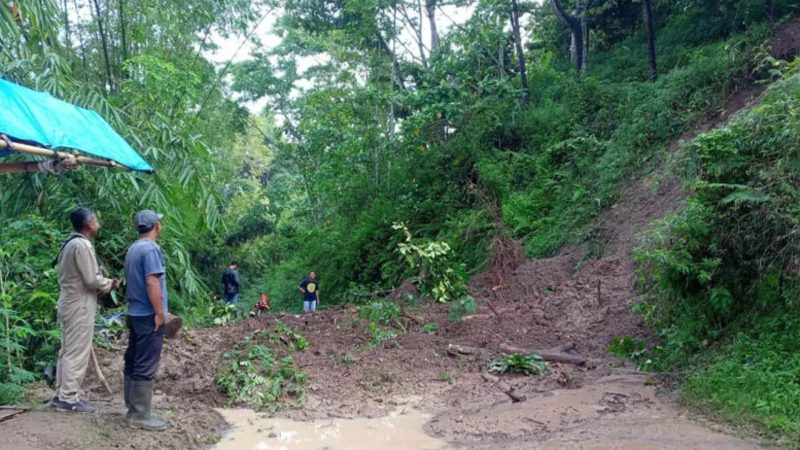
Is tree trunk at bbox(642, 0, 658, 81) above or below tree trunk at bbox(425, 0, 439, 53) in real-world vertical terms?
below

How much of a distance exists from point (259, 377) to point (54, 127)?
10.6 ft

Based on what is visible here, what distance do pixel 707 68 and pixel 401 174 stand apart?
25.8 feet

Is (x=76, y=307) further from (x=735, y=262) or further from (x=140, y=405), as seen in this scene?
(x=735, y=262)

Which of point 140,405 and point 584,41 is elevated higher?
point 584,41

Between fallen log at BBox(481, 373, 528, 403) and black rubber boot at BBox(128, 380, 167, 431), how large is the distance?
3.32 meters

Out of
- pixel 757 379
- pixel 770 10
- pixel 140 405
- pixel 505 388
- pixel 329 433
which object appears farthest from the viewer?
pixel 770 10

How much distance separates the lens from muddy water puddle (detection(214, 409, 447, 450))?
17.8 ft

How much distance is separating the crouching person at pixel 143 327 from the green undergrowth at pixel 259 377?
5.48 feet

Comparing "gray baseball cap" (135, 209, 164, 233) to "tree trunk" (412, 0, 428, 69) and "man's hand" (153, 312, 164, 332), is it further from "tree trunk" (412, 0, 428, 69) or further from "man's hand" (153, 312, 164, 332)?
"tree trunk" (412, 0, 428, 69)

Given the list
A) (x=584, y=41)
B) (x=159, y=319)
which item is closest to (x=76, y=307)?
(x=159, y=319)

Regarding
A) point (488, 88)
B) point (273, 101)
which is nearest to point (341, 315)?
point (488, 88)

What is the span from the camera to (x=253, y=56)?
26.7 m

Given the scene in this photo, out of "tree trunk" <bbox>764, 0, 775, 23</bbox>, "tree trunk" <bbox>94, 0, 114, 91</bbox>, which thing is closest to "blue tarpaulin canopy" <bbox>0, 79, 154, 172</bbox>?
"tree trunk" <bbox>94, 0, 114, 91</bbox>

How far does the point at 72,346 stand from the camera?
5.17 metres
